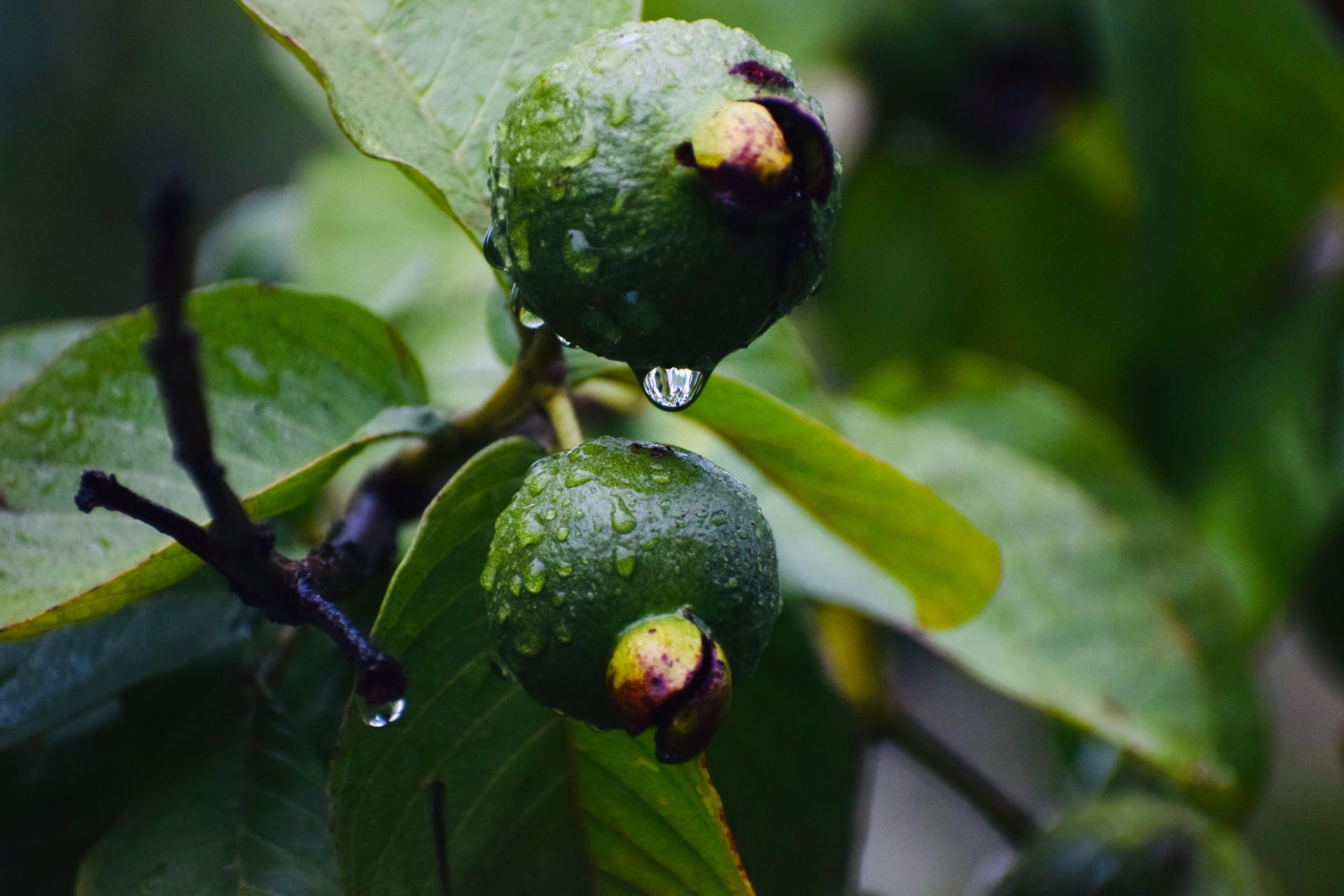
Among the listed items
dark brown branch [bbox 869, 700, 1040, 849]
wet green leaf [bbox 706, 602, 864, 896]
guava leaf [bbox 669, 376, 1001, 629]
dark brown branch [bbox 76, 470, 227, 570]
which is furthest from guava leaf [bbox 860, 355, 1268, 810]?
dark brown branch [bbox 76, 470, 227, 570]

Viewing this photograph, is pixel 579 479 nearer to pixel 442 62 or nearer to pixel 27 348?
pixel 442 62

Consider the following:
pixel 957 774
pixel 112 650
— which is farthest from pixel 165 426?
pixel 957 774

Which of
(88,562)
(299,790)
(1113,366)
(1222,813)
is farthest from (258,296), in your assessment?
(1113,366)

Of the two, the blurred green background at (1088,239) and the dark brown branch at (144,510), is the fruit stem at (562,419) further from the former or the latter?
the blurred green background at (1088,239)

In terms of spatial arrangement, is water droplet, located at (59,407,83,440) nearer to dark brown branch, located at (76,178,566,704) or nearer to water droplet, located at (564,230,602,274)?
dark brown branch, located at (76,178,566,704)

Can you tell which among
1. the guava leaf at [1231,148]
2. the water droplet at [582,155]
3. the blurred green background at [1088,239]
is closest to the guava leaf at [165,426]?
the water droplet at [582,155]

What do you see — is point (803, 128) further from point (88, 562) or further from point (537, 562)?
point (88, 562)
